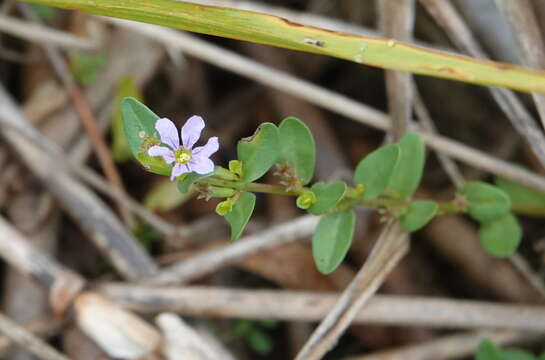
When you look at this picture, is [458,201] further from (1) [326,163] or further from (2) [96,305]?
(2) [96,305]

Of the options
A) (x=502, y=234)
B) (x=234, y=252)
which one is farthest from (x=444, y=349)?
(x=234, y=252)

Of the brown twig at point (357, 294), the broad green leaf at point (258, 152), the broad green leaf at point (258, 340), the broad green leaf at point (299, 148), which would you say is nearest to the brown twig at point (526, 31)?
the brown twig at point (357, 294)

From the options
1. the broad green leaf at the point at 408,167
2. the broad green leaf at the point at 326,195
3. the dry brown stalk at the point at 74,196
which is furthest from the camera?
the dry brown stalk at the point at 74,196

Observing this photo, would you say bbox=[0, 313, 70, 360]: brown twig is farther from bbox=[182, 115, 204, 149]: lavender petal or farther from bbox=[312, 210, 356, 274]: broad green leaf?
bbox=[182, 115, 204, 149]: lavender petal

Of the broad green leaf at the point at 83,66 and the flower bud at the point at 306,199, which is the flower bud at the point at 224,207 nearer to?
the flower bud at the point at 306,199

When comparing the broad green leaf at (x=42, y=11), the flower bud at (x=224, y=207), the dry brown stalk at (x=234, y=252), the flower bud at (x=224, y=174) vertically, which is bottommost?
the flower bud at (x=224, y=207)

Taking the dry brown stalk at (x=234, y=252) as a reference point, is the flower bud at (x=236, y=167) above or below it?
below

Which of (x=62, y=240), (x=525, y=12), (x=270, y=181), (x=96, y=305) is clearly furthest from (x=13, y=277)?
(x=525, y=12)
